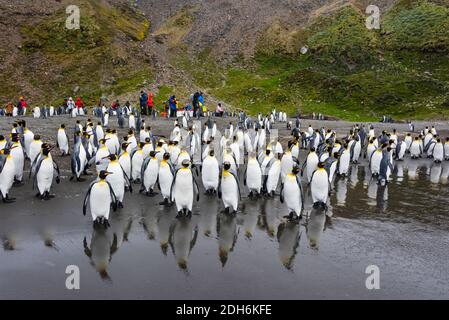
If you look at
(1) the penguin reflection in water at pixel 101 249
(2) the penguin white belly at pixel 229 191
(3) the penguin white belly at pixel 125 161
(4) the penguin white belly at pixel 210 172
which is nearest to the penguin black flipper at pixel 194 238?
(2) the penguin white belly at pixel 229 191

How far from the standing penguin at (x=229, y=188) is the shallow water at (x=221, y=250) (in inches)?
14.8

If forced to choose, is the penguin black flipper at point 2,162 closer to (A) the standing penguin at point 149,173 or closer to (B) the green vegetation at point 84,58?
(A) the standing penguin at point 149,173

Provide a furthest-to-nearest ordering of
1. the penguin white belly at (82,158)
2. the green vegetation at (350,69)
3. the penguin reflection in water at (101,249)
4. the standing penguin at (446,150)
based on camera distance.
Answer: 1. the green vegetation at (350,69)
2. the standing penguin at (446,150)
3. the penguin white belly at (82,158)
4. the penguin reflection in water at (101,249)

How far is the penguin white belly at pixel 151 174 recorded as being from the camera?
1213cm

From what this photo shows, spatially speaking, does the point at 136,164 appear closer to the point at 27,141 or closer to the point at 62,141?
the point at 62,141

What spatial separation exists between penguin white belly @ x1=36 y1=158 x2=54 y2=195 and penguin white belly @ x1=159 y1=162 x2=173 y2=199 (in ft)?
9.67

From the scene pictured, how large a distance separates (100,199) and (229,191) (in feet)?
10.3

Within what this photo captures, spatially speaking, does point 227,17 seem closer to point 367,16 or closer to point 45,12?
point 367,16

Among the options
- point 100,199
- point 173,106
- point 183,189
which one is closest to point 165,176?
point 183,189
